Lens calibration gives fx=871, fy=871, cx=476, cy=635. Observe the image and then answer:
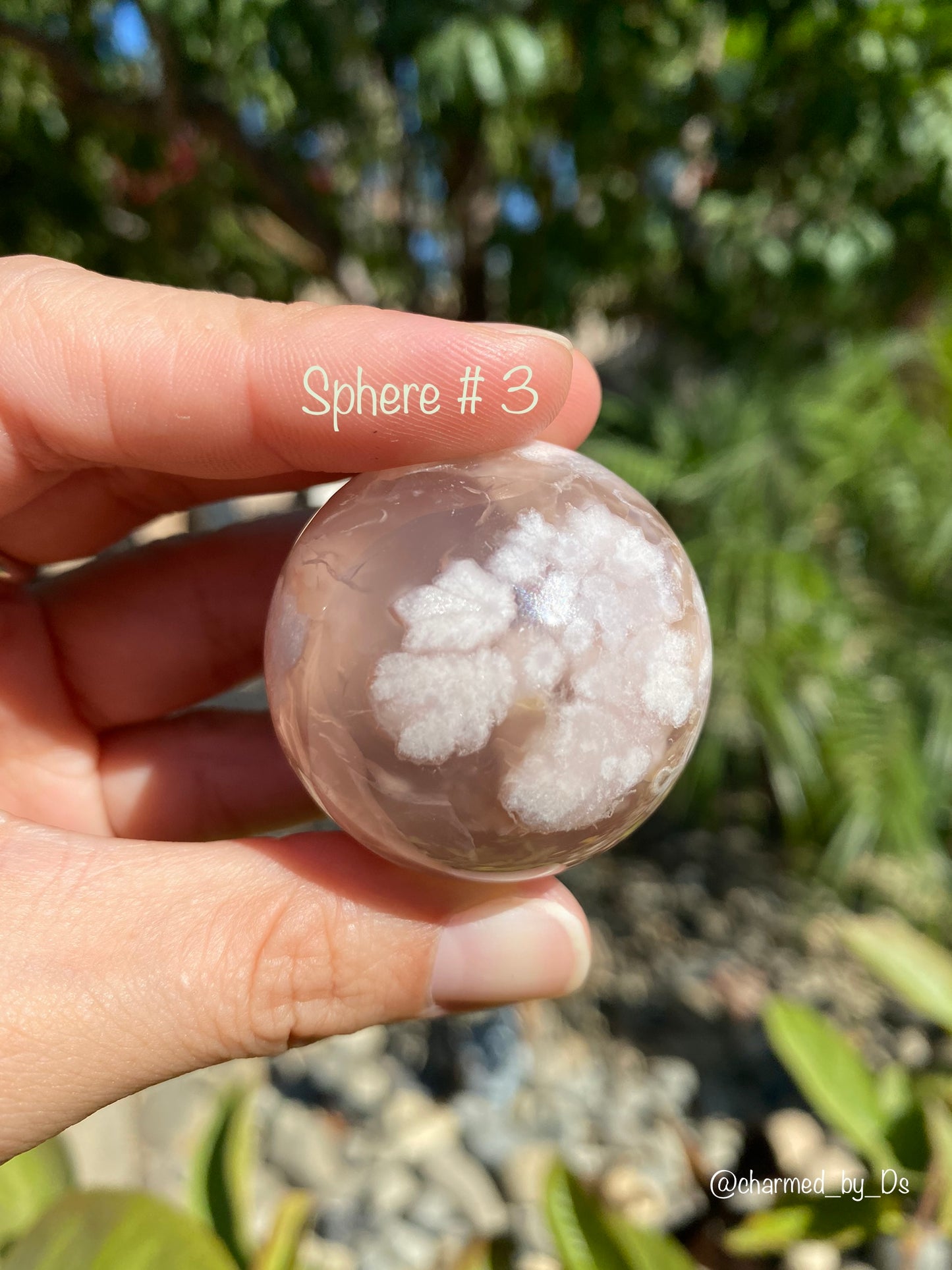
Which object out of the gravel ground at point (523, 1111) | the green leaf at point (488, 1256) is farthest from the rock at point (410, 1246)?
the green leaf at point (488, 1256)

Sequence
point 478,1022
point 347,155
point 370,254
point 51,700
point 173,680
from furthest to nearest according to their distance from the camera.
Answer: point 370,254
point 347,155
point 478,1022
point 173,680
point 51,700

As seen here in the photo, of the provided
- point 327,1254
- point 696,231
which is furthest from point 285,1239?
point 696,231

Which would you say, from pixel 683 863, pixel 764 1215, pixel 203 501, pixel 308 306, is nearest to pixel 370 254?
pixel 203 501

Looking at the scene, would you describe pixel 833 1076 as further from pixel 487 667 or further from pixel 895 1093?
pixel 487 667

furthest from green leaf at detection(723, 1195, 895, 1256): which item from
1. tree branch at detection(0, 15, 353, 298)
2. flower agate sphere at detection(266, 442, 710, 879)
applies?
tree branch at detection(0, 15, 353, 298)

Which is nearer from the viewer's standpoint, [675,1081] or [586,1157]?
[586,1157]

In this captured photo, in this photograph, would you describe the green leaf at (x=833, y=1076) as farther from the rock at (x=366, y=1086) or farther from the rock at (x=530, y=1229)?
the rock at (x=366, y=1086)

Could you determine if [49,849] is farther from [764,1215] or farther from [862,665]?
[862,665]
